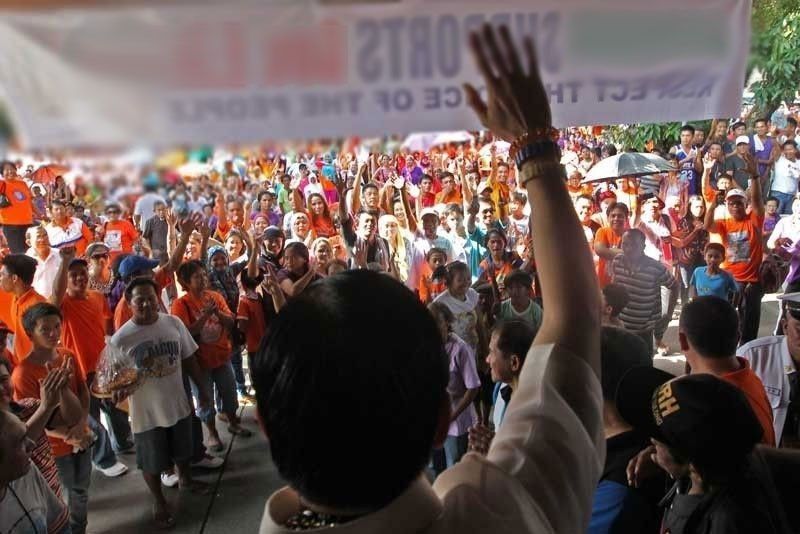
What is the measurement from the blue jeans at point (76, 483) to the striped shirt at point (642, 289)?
10.9ft

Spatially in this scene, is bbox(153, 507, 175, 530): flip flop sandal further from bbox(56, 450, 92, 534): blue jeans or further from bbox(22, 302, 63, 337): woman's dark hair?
bbox(22, 302, 63, 337): woman's dark hair

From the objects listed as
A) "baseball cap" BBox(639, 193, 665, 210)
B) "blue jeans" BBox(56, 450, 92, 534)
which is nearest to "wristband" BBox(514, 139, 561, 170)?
"blue jeans" BBox(56, 450, 92, 534)

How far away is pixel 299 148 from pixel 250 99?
0.61 ft

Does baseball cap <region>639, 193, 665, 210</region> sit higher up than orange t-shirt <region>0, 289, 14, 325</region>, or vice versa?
baseball cap <region>639, 193, 665, 210</region>

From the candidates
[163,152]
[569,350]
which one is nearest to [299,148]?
[163,152]

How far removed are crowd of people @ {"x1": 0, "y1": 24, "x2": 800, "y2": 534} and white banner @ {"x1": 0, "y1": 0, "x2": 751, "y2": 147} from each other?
0.14 metres

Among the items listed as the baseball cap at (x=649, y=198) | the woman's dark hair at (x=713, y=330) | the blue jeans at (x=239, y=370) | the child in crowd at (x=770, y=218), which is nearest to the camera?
the woman's dark hair at (x=713, y=330)

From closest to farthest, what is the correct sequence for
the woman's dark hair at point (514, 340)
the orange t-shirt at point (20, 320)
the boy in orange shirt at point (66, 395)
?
the woman's dark hair at point (514, 340) < the boy in orange shirt at point (66, 395) < the orange t-shirt at point (20, 320)

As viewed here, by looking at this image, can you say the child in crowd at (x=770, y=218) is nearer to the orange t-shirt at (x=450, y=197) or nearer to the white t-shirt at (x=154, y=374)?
the orange t-shirt at (x=450, y=197)

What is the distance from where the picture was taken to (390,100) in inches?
53.2

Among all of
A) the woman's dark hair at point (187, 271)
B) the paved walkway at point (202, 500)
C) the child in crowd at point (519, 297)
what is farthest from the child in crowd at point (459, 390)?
the woman's dark hair at point (187, 271)

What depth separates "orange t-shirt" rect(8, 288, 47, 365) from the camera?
3547 mm

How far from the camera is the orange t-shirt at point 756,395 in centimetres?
196

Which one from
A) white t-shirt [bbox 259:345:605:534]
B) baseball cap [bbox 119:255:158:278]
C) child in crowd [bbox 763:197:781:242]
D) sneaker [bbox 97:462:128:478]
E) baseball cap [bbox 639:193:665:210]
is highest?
white t-shirt [bbox 259:345:605:534]
